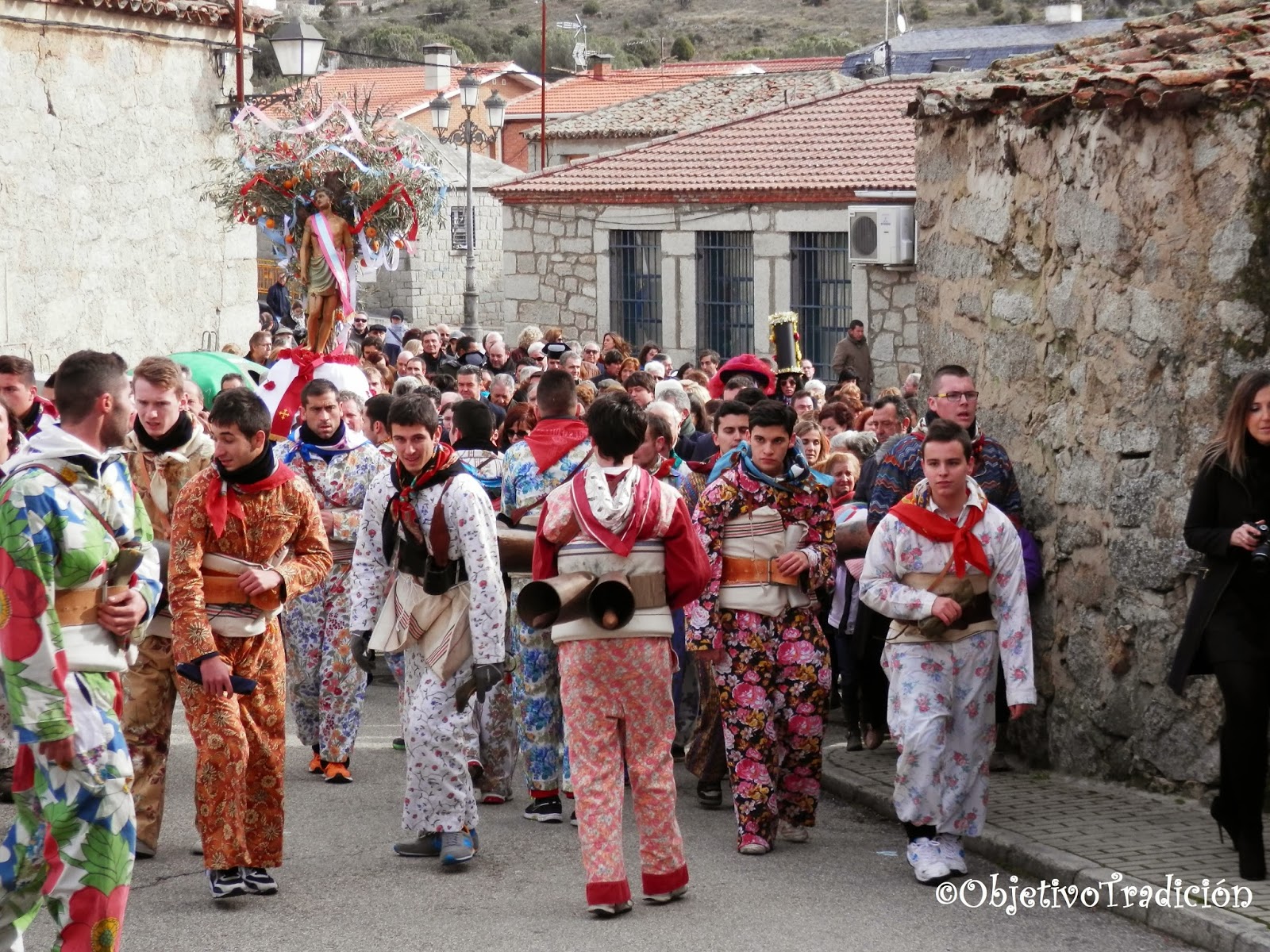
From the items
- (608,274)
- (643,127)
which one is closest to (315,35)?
(608,274)

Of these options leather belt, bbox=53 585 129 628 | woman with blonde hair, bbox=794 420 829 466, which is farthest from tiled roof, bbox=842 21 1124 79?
leather belt, bbox=53 585 129 628

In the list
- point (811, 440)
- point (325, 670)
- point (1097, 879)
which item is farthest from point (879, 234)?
point (1097, 879)

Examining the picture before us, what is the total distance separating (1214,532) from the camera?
6148 millimetres

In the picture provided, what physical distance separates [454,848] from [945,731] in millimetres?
1950

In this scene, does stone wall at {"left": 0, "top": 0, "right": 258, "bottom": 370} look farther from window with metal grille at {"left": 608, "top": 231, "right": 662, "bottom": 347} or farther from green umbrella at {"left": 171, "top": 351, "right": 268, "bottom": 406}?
window with metal grille at {"left": 608, "top": 231, "right": 662, "bottom": 347}

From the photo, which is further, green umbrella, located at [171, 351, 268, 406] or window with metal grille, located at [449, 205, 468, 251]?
window with metal grille, located at [449, 205, 468, 251]

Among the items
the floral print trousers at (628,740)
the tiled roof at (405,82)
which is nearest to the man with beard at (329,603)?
the floral print trousers at (628,740)

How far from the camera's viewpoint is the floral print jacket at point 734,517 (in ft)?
22.8

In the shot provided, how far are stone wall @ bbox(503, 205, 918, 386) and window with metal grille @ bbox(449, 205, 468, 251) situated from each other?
15.6m

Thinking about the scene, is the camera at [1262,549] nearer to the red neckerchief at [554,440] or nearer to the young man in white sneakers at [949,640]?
the young man in white sneakers at [949,640]

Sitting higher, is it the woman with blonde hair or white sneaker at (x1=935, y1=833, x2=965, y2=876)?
the woman with blonde hair

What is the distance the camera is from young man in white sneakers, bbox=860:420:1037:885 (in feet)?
21.5

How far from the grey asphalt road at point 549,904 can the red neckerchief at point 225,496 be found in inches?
54.5

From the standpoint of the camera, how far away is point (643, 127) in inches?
1141
